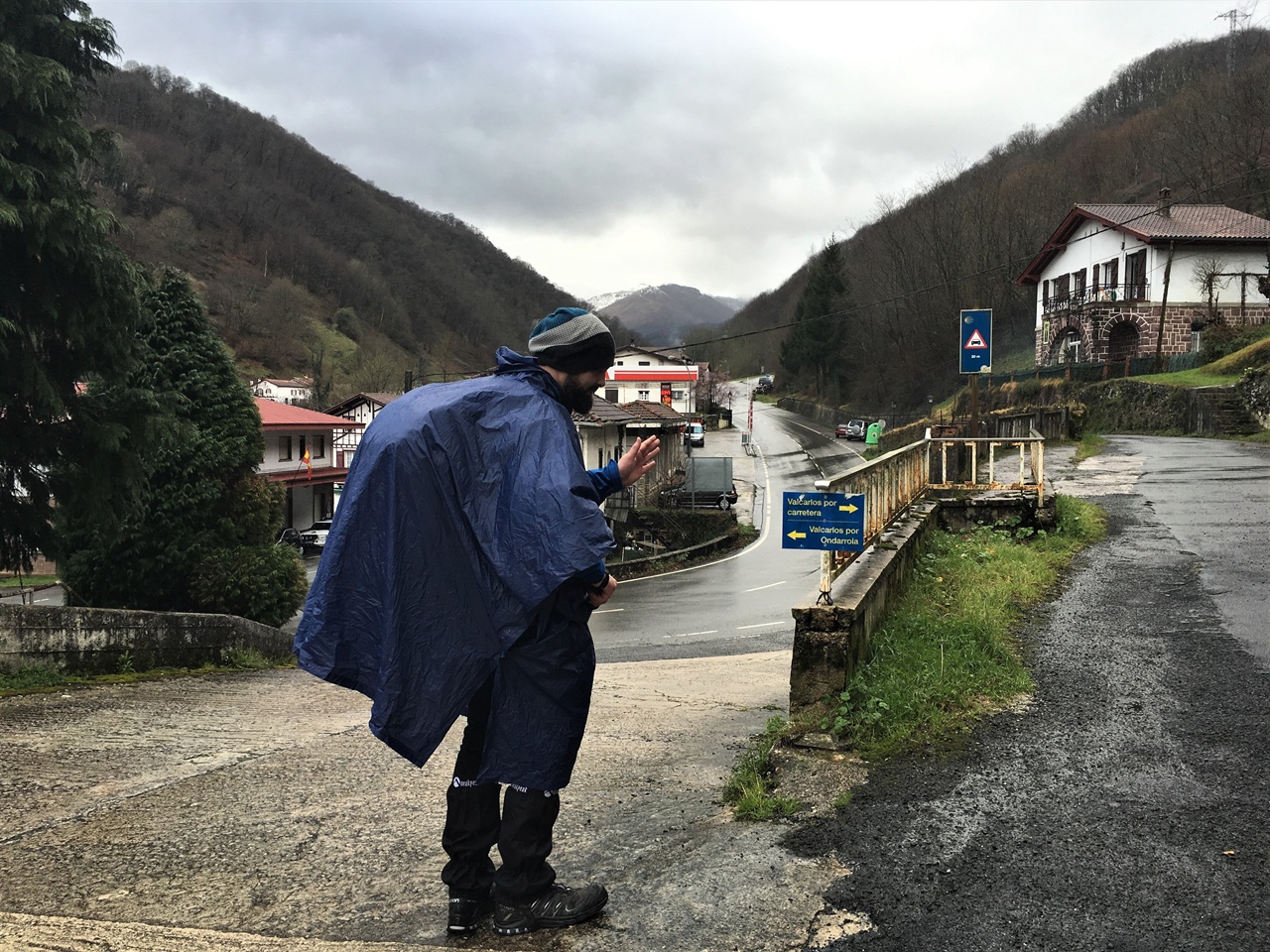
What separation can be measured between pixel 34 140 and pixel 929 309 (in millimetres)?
67136

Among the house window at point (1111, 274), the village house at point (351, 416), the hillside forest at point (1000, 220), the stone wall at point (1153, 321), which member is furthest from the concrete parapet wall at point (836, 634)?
the hillside forest at point (1000, 220)

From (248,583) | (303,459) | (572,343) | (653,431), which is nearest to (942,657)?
(572,343)

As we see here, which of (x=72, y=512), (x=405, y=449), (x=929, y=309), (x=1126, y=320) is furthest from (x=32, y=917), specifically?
(x=929, y=309)

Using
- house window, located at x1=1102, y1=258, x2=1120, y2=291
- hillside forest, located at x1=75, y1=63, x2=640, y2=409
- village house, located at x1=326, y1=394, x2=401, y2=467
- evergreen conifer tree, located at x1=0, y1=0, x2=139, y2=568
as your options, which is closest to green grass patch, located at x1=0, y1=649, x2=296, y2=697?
evergreen conifer tree, located at x1=0, y1=0, x2=139, y2=568

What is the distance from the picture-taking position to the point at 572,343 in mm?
2873

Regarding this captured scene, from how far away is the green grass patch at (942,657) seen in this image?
4.49 m

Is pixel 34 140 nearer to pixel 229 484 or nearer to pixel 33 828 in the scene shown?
pixel 229 484

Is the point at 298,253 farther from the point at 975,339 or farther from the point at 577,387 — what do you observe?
the point at 577,387

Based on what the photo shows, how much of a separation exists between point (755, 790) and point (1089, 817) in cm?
126

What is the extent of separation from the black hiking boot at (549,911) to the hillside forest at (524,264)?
9.36 meters

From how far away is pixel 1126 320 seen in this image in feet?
140

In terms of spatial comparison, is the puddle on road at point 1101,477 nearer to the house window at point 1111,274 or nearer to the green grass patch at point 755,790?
the green grass patch at point 755,790

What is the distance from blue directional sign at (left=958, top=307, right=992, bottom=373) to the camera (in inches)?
563

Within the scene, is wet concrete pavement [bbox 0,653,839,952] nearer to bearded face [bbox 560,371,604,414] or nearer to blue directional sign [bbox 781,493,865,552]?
blue directional sign [bbox 781,493,865,552]
